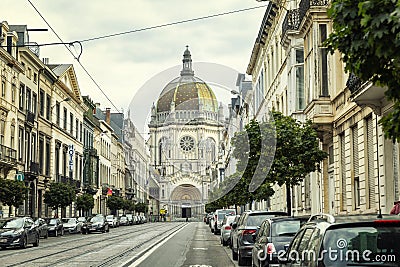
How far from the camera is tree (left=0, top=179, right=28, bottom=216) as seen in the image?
4206cm

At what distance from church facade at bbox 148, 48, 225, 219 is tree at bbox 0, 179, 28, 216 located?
376ft

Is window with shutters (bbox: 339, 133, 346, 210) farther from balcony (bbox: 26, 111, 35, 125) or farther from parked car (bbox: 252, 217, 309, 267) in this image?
balcony (bbox: 26, 111, 35, 125)

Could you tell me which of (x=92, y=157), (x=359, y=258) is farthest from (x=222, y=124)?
(x=359, y=258)

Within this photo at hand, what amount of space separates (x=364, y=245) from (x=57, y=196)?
164ft

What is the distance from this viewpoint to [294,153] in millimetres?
27750

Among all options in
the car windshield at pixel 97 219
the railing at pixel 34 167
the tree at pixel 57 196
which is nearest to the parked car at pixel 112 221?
the car windshield at pixel 97 219

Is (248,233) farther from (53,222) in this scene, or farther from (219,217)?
(53,222)

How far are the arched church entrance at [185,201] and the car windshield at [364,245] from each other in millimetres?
151989

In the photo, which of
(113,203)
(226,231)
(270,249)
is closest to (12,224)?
(226,231)

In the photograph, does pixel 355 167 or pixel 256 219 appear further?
pixel 355 167

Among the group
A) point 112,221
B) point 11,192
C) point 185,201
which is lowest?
point 112,221

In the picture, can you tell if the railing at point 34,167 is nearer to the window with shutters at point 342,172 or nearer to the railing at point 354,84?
the window with shutters at point 342,172

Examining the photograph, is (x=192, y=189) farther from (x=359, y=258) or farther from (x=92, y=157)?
(x=359, y=258)

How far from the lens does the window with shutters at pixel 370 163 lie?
78.2 feet
